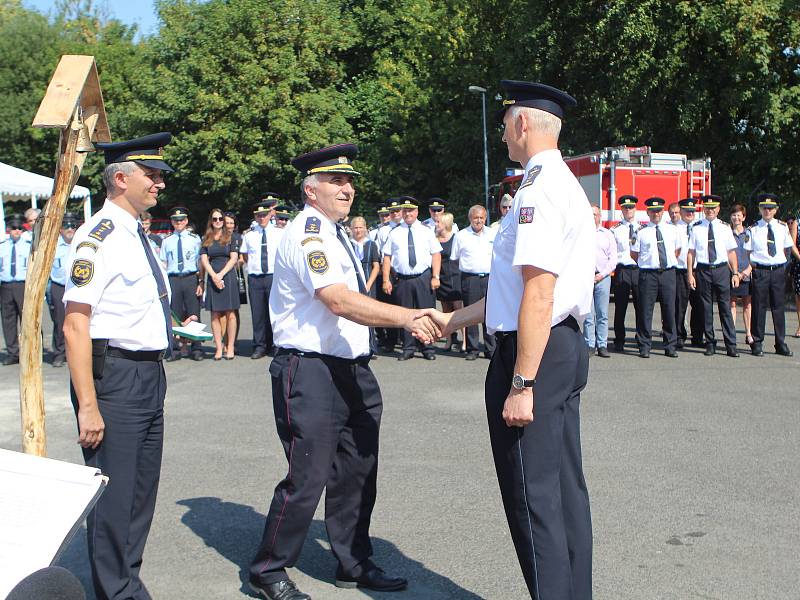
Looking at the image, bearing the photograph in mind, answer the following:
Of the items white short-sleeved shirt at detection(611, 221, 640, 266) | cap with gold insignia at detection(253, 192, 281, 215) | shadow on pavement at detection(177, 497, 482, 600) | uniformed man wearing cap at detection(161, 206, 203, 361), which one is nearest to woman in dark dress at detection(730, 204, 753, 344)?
white short-sleeved shirt at detection(611, 221, 640, 266)

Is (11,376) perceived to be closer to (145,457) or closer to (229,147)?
(145,457)

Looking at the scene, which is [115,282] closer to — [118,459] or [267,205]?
[118,459]

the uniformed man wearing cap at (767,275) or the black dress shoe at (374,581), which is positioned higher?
the uniformed man wearing cap at (767,275)

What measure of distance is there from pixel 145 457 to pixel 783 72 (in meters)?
22.8

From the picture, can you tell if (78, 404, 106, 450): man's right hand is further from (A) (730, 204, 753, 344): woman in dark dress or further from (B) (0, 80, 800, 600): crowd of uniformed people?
(A) (730, 204, 753, 344): woman in dark dress

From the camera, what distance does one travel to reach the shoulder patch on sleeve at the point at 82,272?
378cm

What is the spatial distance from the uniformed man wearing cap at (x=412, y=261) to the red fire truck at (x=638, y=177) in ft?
21.7

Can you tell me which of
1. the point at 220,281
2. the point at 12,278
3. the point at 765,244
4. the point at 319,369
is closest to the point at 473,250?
the point at 220,281

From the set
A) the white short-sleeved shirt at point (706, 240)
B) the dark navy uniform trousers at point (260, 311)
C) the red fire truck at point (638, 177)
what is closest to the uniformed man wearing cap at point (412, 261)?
the dark navy uniform trousers at point (260, 311)

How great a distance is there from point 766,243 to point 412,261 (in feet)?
15.4

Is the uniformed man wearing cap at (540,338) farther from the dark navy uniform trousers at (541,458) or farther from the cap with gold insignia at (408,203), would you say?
the cap with gold insignia at (408,203)

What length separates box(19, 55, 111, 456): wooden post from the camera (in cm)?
376

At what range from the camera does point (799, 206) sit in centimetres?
2155

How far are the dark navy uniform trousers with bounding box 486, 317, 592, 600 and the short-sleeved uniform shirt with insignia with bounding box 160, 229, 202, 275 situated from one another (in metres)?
10.0
